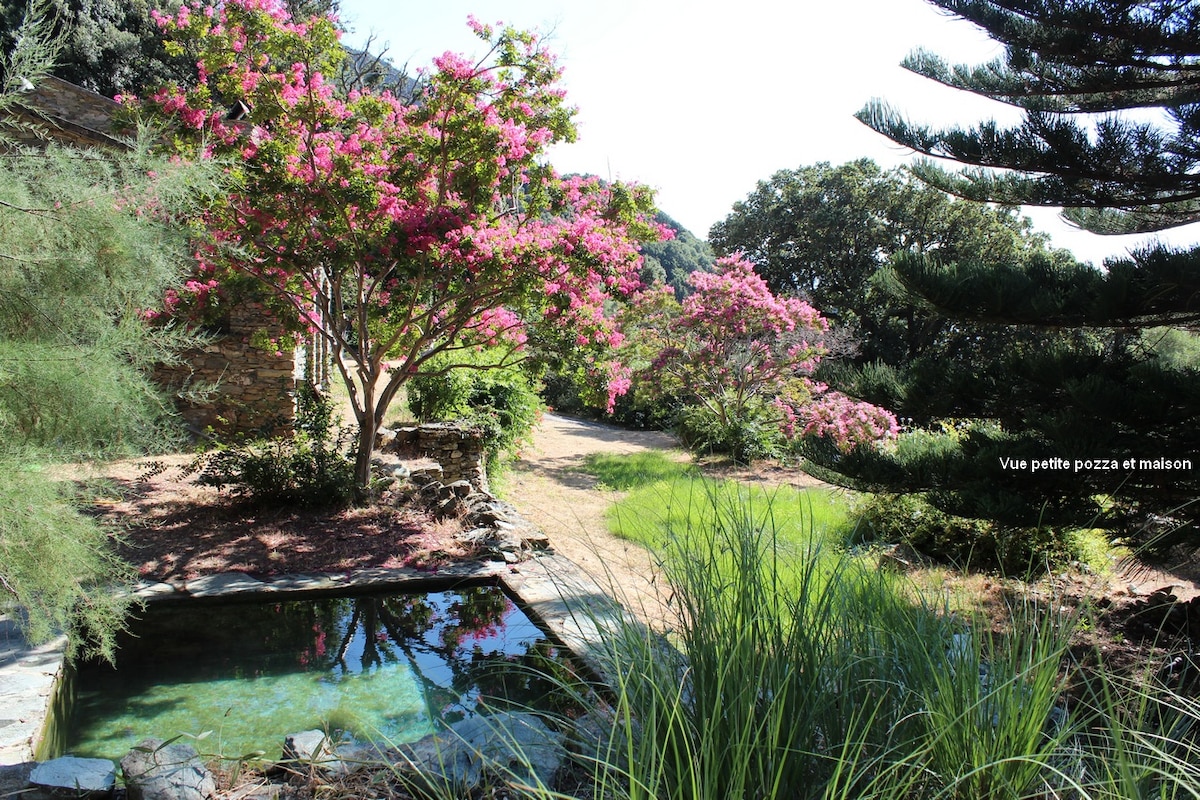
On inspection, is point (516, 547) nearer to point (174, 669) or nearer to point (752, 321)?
point (174, 669)

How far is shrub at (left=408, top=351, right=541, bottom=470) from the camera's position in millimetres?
8445

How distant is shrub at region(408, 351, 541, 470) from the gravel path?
0.52 m

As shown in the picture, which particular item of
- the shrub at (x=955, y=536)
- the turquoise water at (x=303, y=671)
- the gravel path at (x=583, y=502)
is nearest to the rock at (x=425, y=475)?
the gravel path at (x=583, y=502)

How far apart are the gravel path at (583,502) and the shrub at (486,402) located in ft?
1.70

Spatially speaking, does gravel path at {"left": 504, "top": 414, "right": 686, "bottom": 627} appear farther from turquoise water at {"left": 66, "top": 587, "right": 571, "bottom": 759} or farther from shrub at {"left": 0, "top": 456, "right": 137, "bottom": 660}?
shrub at {"left": 0, "top": 456, "right": 137, "bottom": 660}

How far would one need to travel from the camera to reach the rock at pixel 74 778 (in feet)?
7.29

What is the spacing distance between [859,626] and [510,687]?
206 centimetres

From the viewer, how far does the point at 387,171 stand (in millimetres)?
5633

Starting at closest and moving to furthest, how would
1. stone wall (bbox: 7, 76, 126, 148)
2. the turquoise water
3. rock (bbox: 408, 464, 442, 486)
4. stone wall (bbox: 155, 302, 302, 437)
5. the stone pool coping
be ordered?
1. the stone pool coping
2. the turquoise water
3. rock (bbox: 408, 464, 442, 486)
4. stone wall (bbox: 155, 302, 302, 437)
5. stone wall (bbox: 7, 76, 126, 148)

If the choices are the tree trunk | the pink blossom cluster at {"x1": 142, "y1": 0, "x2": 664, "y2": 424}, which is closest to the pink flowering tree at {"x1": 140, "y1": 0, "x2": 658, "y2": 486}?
the pink blossom cluster at {"x1": 142, "y1": 0, "x2": 664, "y2": 424}

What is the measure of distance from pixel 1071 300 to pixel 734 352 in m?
7.65

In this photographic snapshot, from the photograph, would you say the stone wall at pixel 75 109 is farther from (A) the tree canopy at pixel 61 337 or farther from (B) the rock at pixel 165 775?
(B) the rock at pixel 165 775

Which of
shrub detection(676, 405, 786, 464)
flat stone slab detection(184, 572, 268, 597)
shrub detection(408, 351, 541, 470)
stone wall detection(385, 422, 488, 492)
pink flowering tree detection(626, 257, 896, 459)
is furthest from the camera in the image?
pink flowering tree detection(626, 257, 896, 459)

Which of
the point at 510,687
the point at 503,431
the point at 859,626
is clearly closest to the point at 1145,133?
the point at 859,626
